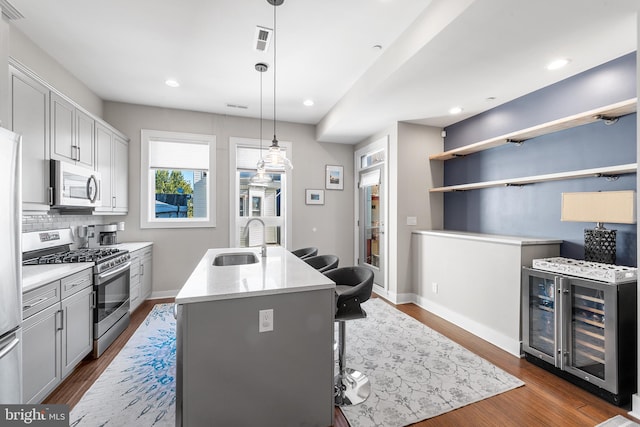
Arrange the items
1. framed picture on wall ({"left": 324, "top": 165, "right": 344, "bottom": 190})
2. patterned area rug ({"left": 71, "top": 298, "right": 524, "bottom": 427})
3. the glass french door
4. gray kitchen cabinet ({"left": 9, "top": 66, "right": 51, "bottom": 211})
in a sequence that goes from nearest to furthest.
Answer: patterned area rug ({"left": 71, "top": 298, "right": 524, "bottom": 427}) < gray kitchen cabinet ({"left": 9, "top": 66, "right": 51, "bottom": 211}) < the glass french door < framed picture on wall ({"left": 324, "top": 165, "right": 344, "bottom": 190})

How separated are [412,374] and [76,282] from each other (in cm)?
289

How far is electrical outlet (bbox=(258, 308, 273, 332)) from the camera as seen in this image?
162 centimetres

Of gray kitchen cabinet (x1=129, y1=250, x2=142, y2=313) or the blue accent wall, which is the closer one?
the blue accent wall

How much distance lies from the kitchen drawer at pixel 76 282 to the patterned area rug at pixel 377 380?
29.4 inches

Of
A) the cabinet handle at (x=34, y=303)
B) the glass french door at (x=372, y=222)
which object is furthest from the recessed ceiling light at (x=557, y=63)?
the cabinet handle at (x=34, y=303)

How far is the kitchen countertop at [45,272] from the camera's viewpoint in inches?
72.5

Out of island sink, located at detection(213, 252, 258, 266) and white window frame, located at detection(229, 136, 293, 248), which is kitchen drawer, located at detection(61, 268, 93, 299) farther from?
white window frame, located at detection(229, 136, 293, 248)

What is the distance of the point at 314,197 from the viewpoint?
5.05 meters

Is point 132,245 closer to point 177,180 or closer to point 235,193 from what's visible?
point 177,180

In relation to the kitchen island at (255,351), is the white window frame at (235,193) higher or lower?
higher

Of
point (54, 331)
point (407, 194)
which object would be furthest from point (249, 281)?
point (407, 194)

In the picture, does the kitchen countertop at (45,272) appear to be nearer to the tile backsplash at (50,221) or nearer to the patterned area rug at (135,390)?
the tile backsplash at (50,221)

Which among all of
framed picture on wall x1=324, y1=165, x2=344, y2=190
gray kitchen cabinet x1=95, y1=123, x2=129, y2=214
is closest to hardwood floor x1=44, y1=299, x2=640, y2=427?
gray kitchen cabinet x1=95, y1=123, x2=129, y2=214

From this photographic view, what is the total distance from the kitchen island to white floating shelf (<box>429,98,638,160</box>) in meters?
2.58
